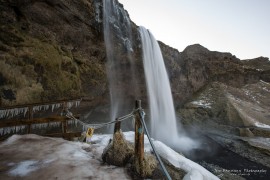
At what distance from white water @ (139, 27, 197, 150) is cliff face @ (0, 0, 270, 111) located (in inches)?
39.5

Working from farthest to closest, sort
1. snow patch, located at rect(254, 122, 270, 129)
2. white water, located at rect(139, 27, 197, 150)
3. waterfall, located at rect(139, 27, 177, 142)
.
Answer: snow patch, located at rect(254, 122, 270, 129) → waterfall, located at rect(139, 27, 177, 142) → white water, located at rect(139, 27, 197, 150)

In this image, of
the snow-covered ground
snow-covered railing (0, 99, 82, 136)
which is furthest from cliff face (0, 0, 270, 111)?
the snow-covered ground

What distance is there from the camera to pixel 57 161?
15.1 ft

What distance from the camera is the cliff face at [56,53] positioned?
9.98 metres

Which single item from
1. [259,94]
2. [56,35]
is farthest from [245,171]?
[259,94]

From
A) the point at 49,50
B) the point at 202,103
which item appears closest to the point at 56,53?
the point at 49,50

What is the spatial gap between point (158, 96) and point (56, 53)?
12684 millimetres

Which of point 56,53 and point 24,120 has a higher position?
point 56,53

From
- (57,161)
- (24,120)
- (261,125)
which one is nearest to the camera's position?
(57,161)

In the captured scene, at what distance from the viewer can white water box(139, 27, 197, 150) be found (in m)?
19.8

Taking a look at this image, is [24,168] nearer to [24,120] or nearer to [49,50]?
[24,120]

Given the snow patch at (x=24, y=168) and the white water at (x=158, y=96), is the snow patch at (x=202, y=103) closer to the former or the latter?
the white water at (x=158, y=96)

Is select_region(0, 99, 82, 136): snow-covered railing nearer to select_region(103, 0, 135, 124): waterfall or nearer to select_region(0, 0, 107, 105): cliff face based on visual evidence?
select_region(0, 0, 107, 105): cliff face

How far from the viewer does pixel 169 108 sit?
926 inches
